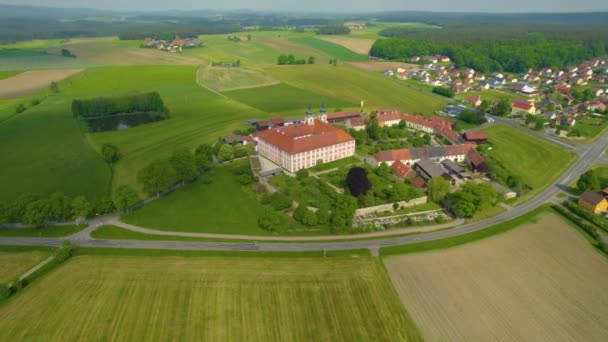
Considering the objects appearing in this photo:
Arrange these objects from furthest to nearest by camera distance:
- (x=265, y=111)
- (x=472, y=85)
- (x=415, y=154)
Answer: (x=472, y=85), (x=265, y=111), (x=415, y=154)

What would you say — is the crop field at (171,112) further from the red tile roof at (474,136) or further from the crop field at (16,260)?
the red tile roof at (474,136)

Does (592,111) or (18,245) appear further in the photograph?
(592,111)

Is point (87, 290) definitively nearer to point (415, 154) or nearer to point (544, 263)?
point (544, 263)

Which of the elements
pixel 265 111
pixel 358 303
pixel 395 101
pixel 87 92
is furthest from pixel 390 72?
pixel 358 303

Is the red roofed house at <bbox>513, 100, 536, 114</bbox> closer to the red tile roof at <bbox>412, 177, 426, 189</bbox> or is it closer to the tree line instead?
the red tile roof at <bbox>412, 177, 426, 189</bbox>

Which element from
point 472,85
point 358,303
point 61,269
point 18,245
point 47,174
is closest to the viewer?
point 358,303

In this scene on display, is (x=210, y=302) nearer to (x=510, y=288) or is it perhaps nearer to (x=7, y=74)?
(x=510, y=288)

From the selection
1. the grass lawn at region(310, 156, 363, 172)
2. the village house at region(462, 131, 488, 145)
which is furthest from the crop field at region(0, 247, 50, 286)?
the village house at region(462, 131, 488, 145)
